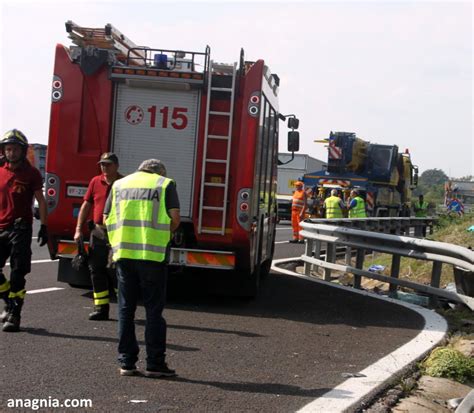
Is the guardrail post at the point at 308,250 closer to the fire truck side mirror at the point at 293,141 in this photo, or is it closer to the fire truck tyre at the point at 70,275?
the fire truck side mirror at the point at 293,141

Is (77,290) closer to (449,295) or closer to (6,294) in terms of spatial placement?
(6,294)

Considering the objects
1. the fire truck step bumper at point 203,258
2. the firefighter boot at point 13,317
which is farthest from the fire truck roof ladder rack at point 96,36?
the firefighter boot at point 13,317

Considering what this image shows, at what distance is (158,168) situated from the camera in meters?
6.49

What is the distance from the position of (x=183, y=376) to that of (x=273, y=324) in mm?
2749

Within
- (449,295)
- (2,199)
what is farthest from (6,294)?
(449,295)

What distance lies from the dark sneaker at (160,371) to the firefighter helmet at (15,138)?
2.84 m

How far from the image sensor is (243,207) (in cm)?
962

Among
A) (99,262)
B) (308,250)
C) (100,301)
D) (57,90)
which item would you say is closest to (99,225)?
(99,262)

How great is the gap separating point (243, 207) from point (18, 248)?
110 inches

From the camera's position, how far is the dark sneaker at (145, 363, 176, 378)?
19.9 ft

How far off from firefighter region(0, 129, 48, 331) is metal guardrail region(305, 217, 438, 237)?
7.50 m

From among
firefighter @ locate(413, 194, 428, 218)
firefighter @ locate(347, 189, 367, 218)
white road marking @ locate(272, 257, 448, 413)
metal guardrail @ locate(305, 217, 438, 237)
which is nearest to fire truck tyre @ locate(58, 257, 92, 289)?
white road marking @ locate(272, 257, 448, 413)

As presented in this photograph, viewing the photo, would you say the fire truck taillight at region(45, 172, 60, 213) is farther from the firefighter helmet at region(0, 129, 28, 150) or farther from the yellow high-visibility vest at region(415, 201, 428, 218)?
the yellow high-visibility vest at region(415, 201, 428, 218)

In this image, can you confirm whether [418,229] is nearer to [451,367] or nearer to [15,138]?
[451,367]
